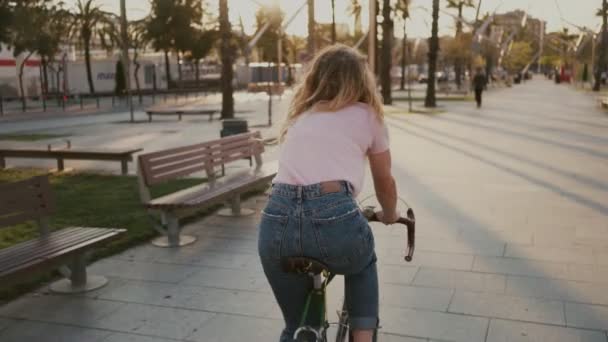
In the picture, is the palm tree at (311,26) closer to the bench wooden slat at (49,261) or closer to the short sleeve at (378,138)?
the bench wooden slat at (49,261)

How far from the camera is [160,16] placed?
214 feet

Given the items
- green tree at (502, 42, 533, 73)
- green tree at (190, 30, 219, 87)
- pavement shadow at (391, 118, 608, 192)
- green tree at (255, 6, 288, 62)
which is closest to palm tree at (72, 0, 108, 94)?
green tree at (190, 30, 219, 87)

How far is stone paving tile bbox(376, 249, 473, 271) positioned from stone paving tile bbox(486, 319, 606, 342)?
1351mm

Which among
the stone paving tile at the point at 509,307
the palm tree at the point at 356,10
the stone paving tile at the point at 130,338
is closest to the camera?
the stone paving tile at the point at 130,338

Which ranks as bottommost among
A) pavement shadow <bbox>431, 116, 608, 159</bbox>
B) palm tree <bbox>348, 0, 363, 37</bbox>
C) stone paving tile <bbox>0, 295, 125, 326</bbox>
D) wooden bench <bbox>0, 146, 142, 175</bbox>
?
pavement shadow <bbox>431, 116, 608, 159</bbox>

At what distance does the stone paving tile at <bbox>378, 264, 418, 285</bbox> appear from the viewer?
A: 5715mm

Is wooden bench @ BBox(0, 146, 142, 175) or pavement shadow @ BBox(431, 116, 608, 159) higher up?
wooden bench @ BBox(0, 146, 142, 175)

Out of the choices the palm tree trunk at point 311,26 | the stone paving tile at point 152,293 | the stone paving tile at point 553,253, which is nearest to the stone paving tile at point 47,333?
the stone paving tile at point 152,293

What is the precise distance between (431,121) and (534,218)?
1519 cm

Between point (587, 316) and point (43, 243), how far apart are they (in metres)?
3.98

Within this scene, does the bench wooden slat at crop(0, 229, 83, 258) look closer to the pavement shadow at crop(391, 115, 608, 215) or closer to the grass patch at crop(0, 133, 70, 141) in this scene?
the pavement shadow at crop(391, 115, 608, 215)

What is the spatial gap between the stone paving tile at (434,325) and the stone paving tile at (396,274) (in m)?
0.70

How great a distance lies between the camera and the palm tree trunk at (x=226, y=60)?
73.8 ft

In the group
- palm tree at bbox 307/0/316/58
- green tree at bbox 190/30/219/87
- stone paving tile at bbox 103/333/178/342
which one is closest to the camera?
stone paving tile at bbox 103/333/178/342
